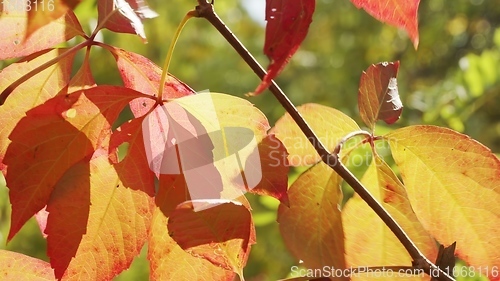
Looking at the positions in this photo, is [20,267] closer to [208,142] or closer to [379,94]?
[208,142]

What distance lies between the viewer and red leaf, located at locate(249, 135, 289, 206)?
481 millimetres

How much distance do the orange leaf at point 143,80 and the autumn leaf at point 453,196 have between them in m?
0.19

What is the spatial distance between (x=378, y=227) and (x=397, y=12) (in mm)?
210

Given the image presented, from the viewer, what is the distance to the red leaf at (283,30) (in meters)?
0.39

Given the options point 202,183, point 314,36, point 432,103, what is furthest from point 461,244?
point 314,36

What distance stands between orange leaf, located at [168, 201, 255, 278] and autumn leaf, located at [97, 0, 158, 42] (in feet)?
0.43

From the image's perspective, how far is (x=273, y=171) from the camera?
19.1 inches

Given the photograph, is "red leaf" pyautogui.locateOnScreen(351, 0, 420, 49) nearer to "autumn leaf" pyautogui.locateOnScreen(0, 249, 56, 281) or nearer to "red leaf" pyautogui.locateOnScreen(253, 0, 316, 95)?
"red leaf" pyautogui.locateOnScreen(253, 0, 316, 95)

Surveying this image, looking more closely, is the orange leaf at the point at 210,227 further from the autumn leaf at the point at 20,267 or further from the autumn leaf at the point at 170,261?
the autumn leaf at the point at 20,267

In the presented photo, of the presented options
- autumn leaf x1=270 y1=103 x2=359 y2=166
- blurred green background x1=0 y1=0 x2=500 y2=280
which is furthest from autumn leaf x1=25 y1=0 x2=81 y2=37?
blurred green background x1=0 y1=0 x2=500 y2=280

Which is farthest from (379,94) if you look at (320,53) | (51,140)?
(320,53)

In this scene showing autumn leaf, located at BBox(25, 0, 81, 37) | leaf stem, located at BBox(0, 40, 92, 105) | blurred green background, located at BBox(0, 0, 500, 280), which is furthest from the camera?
blurred green background, located at BBox(0, 0, 500, 280)

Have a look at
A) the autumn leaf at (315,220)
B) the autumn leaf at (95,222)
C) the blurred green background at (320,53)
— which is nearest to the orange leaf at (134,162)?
the autumn leaf at (95,222)

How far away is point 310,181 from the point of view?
1.82 ft
